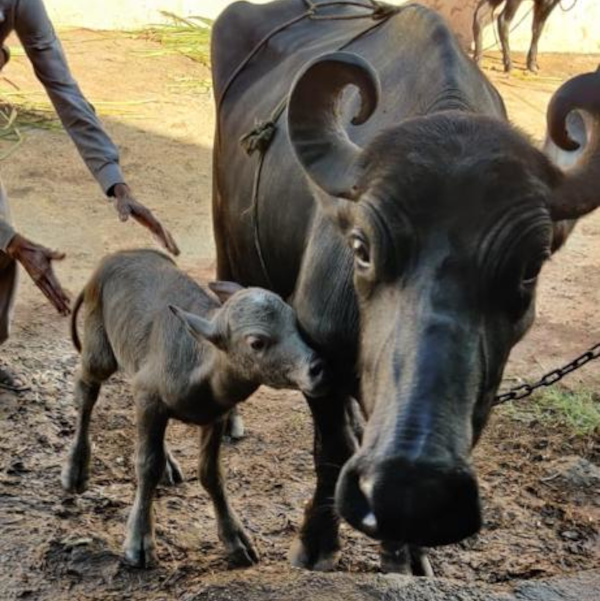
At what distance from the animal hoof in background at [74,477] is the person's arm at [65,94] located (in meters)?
1.08

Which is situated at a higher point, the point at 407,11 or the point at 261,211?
the point at 407,11

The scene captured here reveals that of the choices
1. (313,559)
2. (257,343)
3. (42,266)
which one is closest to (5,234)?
(42,266)

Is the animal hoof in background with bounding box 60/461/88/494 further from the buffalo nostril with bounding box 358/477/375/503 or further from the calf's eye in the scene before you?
the buffalo nostril with bounding box 358/477/375/503

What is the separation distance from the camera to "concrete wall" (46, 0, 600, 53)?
35.2 ft

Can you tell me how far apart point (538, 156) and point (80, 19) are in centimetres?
1078

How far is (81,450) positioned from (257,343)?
4.31 feet

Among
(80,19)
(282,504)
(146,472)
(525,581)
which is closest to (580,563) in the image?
(525,581)

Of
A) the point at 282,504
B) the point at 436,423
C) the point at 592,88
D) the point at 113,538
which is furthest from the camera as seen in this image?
the point at 282,504

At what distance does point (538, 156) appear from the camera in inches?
106

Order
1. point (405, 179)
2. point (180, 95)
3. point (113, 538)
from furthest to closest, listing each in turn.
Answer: point (180, 95)
point (113, 538)
point (405, 179)

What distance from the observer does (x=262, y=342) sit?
323 cm

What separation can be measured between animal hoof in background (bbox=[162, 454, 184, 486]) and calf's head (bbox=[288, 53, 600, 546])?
1.83 m

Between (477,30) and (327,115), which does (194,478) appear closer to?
(327,115)

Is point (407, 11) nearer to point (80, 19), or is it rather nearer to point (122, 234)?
point (122, 234)
